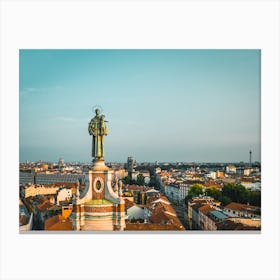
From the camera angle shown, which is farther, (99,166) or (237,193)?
(237,193)

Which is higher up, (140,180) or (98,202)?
(98,202)

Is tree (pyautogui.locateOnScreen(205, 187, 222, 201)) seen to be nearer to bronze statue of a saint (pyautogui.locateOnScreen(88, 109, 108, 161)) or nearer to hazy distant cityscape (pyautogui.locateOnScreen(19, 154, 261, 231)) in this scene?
hazy distant cityscape (pyautogui.locateOnScreen(19, 154, 261, 231))

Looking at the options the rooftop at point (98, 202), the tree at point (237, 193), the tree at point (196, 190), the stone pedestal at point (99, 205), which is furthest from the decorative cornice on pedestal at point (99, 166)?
the tree at point (196, 190)

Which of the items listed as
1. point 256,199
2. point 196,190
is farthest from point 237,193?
point 256,199

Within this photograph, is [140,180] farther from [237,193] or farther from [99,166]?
[99,166]

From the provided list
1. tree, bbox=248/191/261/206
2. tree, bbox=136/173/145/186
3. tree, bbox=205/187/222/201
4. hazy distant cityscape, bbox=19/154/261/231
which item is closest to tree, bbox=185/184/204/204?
hazy distant cityscape, bbox=19/154/261/231

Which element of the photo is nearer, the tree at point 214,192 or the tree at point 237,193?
the tree at point 237,193

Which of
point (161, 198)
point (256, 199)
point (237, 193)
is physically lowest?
point (161, 198)

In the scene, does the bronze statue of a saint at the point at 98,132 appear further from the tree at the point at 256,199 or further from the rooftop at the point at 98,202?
the tree at the point at 256,199
